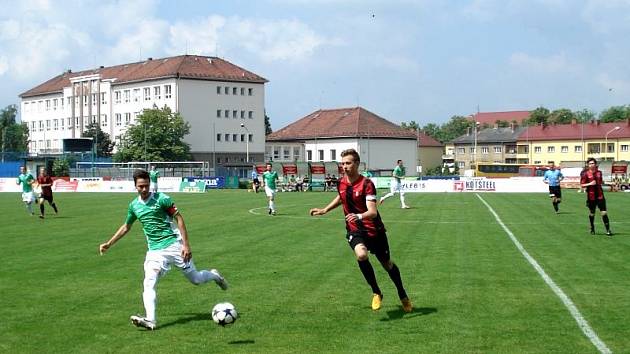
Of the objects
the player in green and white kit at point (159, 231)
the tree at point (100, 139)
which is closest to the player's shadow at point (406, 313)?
the player in green and white kit at point (159, 231)

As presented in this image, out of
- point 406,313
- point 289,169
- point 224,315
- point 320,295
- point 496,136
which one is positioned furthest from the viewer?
point 496,136

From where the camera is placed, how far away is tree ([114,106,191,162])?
106 metres

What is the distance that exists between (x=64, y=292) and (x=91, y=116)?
118 m

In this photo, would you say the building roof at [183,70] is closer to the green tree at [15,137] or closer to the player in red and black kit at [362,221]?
the green tree at [15,137]

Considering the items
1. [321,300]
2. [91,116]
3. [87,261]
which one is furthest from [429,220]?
[91,116]

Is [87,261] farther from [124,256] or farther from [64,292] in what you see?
[64,292]

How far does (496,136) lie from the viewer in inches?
6009

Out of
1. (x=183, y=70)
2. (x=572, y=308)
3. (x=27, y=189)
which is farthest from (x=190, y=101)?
(x=572, y=308)

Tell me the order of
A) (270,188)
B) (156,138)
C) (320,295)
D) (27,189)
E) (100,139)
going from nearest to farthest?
(320,295), (270,188), (27,189), (156,138), (100,139)

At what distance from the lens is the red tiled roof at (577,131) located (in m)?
132

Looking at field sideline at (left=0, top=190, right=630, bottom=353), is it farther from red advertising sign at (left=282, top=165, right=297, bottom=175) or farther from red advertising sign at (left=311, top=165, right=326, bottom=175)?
red advertising sign at (left=311, top=165, right=326, bottom=175)

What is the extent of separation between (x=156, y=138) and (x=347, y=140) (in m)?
30.3

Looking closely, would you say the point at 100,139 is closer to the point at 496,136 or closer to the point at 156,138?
the point at 156,138

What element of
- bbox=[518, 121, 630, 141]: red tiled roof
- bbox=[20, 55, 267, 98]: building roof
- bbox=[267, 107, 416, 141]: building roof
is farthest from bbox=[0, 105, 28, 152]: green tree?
bbox=[518, 121, 630, 141]: red tiled roof
